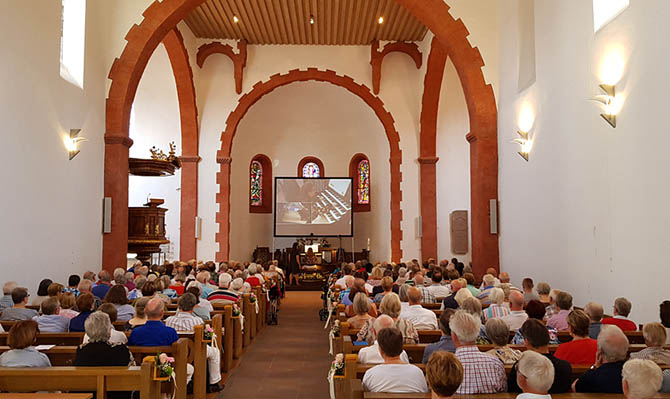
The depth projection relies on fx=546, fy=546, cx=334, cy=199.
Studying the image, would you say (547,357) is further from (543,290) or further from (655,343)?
(543,290)

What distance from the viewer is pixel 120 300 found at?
520 cm

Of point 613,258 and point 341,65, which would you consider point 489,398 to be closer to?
point 613,258

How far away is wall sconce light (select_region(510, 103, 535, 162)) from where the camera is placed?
7.83 metres

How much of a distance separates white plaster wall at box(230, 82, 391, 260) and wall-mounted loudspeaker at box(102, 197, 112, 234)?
685 cm

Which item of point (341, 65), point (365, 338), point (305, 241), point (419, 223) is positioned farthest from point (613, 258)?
point (305, 241)

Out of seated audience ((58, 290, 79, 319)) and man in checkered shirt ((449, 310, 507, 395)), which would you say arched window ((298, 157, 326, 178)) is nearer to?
seated audience ((58, 290, 79, 319))

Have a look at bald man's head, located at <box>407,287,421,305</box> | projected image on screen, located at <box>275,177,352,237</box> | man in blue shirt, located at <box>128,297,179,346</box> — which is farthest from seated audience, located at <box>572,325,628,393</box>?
projected image on screen, located at <box>275,177,352,237</box>

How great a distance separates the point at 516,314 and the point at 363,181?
12995mm

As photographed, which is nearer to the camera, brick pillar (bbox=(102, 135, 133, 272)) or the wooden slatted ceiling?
brick pillar (bbox=(102, 135, 133, 272))

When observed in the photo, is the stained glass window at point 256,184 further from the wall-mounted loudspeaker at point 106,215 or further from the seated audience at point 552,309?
the seated audience at point 552,309

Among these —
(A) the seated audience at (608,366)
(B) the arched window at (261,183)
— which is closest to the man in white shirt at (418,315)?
(A) the seated audience at (608,366)

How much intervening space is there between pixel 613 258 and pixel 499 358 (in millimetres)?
3085

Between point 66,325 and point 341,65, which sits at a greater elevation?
point 341,65

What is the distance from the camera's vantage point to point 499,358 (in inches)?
126
